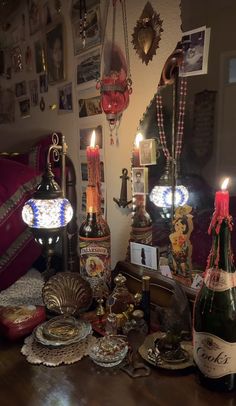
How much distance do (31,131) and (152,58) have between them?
3.50 feet

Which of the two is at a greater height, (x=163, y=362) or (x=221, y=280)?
(x=221, y=280)

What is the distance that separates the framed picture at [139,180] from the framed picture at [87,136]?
0.92 ft

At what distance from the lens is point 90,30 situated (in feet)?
4.45

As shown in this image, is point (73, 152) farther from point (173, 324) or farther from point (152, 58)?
point (173, 324)

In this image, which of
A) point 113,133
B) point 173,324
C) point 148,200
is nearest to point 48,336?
point 173,324

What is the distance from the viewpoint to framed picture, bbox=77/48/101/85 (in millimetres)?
1341

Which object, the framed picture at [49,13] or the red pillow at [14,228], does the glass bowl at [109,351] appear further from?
the framed picture at [49,13]

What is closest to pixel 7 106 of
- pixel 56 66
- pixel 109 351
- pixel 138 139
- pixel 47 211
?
pixel 56 66

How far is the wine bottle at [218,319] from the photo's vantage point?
2.21ft

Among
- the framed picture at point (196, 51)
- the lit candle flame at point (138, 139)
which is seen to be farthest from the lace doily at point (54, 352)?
the framed picture at point (196, 51)

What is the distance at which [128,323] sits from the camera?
92cm

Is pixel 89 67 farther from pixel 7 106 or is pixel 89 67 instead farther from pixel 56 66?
pixel 7 106

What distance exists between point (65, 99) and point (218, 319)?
1.21 m

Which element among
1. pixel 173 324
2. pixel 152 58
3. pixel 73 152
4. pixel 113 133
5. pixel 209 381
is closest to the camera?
pixel 209 381
